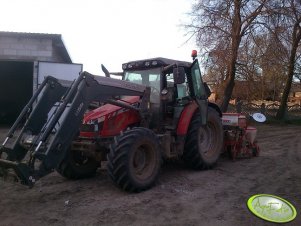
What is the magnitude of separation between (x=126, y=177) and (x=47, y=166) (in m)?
1.23

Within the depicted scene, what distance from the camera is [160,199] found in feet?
20.0

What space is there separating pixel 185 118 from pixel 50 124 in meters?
2.88

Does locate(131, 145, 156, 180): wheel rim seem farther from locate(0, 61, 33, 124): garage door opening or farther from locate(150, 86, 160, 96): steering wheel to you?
locate(0, 61, 33, 124): garage door opening

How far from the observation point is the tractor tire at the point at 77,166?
707cm

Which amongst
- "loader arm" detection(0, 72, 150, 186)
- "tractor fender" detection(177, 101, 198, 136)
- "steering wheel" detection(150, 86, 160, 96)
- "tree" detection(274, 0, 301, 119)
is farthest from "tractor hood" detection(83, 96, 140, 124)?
"tree" detection(274, 0, 301, 119)

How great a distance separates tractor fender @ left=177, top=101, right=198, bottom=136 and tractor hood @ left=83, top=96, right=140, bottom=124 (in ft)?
3.35

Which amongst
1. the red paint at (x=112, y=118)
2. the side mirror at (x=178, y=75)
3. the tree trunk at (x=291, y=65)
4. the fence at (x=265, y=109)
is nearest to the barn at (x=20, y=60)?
the red paint at (x=112, y=118)

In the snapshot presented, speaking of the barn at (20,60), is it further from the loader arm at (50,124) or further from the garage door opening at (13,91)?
the loader arm at (50,124)

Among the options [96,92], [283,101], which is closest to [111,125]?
[96,92]

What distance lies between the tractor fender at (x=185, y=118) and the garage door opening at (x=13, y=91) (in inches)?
570

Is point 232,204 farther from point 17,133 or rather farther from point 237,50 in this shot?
point 237,50

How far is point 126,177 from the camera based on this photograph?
240 inches

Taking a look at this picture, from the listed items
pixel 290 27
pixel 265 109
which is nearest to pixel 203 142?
pixel 290 27

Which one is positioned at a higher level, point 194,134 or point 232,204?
point 194,134
